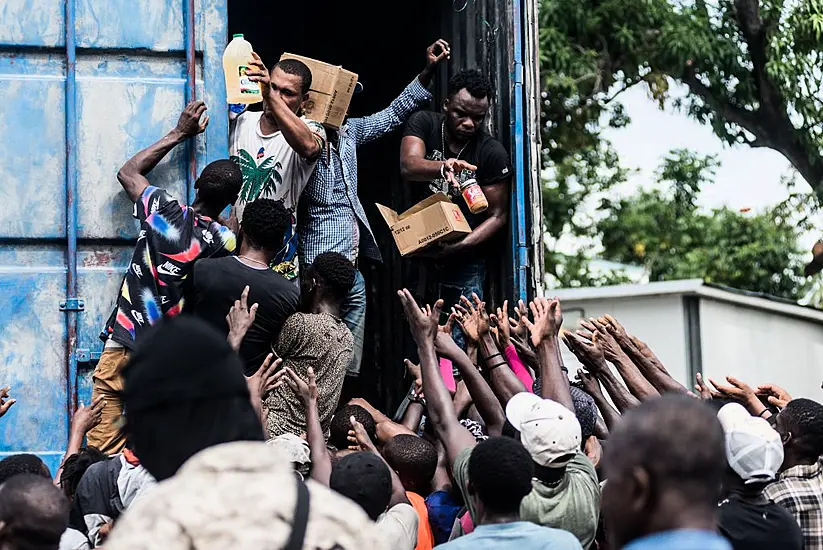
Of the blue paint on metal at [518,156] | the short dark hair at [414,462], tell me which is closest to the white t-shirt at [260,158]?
the blue paint on metal at [518,156]

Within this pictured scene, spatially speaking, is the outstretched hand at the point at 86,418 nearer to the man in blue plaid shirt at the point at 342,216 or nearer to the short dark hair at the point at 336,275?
the short dark hair at the point at 336,275

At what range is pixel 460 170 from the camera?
648 centimetres

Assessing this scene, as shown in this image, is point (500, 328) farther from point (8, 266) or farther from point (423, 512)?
→ point (8, 266)

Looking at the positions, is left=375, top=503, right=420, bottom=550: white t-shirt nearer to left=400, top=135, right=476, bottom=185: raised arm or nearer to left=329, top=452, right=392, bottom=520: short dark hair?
left=329, top=452, right=392, bottom=520: short dark hair

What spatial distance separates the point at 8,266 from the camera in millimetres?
5785

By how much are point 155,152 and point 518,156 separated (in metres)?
1.80

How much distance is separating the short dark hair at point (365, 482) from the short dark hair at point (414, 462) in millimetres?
761

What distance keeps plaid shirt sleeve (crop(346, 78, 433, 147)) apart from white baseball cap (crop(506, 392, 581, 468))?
3308 mm

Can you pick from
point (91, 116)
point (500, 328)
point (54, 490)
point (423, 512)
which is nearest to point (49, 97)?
point (91, 116)

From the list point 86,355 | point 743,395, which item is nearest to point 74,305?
point 86,355

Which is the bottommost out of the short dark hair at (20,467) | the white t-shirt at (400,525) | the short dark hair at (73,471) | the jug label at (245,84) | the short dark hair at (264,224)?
the white t-shirt at (400,525)

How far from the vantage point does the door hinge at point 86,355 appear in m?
5.75

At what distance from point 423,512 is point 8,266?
98.4 inches

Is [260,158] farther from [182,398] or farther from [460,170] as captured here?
[182,398]
